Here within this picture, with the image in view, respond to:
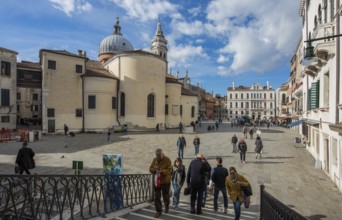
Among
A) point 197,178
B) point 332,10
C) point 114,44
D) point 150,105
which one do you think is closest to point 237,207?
point 197,178

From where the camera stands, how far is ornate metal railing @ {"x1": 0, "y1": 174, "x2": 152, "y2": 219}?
13.3ft

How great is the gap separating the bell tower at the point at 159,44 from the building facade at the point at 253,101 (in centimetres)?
4595

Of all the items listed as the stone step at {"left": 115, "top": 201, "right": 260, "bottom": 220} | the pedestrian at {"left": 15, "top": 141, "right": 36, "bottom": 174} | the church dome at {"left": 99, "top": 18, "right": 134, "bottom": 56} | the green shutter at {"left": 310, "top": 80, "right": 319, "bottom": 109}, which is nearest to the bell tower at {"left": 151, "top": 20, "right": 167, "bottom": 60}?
the church dome at {"left": 99, "top": 18, "right": 134, "bottom": 56}

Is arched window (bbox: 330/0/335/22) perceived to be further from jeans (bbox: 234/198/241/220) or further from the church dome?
the church dome

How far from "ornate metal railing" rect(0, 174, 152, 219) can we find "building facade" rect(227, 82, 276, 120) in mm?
87921

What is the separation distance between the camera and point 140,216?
6117 mm

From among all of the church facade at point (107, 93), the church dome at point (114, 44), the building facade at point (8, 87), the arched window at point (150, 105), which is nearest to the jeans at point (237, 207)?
the church facade at point (107, 93)

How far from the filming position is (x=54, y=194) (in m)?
4.65

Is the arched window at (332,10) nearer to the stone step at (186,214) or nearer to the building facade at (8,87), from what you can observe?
the stone step at (186,214)

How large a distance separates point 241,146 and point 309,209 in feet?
21.4

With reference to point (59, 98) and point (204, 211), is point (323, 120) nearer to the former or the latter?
point (204, 211)

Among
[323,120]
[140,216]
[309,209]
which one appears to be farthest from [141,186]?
[323,120]

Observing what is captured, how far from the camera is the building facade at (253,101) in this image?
9012 cm

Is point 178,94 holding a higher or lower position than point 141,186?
higher
